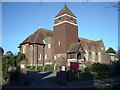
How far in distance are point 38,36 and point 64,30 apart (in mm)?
Result: 8692

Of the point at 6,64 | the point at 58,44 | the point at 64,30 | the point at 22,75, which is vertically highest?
the point at 64,30

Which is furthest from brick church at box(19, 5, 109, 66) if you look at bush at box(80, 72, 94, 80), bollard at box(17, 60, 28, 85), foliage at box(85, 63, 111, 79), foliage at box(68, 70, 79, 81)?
bollard at box(17, 60, 28, 85)

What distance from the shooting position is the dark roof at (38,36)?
4584cm

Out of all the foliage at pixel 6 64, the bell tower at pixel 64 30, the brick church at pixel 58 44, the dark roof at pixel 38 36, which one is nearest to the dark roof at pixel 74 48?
the brick church at pixel 58 44

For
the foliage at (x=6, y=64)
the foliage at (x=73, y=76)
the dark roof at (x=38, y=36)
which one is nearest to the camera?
the foliage at (x=6, y=64)

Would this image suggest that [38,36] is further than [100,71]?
Yes

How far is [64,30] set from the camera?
44219mm

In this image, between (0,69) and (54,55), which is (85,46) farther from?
(0,69)

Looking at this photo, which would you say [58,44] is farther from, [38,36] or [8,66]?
[8,66]

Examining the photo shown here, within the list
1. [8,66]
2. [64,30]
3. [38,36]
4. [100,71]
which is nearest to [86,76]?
[100,71]

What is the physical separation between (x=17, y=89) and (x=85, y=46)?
4010 cm

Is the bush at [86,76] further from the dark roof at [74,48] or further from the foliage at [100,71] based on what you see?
the dark roof at [74,48]

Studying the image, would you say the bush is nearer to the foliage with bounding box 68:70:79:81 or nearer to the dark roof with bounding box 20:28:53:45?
the foliage with bounding box 68:70:79:81

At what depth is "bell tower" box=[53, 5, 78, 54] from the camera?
1743 inches
